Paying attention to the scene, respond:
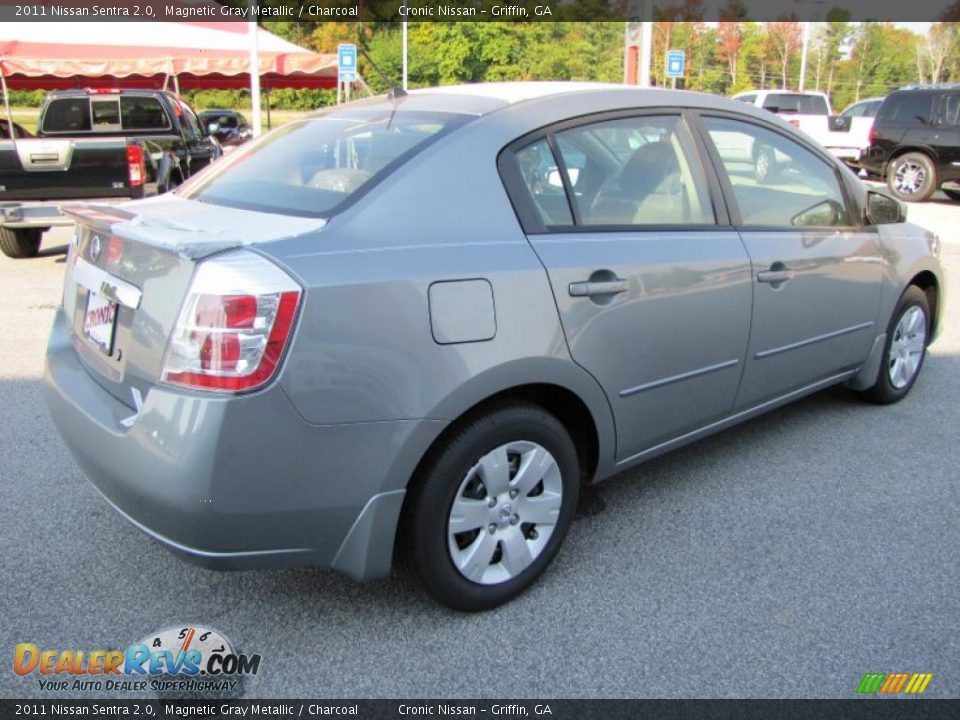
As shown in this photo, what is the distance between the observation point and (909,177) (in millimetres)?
15289

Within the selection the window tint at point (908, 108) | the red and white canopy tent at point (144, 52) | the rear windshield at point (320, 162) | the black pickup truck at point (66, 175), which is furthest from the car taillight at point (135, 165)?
the window tint at point (908, 108)

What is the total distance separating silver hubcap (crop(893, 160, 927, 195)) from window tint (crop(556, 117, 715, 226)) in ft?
45.7

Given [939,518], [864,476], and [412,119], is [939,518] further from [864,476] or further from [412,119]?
[412,119]

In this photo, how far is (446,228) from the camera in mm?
2494

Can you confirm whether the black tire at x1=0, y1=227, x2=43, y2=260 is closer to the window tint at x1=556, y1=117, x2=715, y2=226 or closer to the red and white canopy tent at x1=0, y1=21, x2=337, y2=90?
the red and white canopy tent at x1=0, y1=21, x2=337, y2=90

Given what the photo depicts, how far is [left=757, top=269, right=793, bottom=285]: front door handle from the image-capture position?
340cm

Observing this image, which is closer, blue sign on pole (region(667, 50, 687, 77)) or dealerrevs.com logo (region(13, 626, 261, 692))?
dealerrevs.com logo (region(13, 626, 261, 692))

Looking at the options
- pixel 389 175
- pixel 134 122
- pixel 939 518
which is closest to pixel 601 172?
pixel 389 175

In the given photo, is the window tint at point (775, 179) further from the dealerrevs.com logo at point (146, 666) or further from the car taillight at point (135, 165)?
the car taillight at point (135, 165)

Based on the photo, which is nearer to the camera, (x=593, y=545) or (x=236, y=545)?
(x=236, y=545)

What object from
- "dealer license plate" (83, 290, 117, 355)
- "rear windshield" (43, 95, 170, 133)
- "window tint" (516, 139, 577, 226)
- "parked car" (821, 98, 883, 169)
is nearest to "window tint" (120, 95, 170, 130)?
"rear windshield" (43, 95, 170, 133)

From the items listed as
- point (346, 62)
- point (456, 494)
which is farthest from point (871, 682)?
point (346, 62)

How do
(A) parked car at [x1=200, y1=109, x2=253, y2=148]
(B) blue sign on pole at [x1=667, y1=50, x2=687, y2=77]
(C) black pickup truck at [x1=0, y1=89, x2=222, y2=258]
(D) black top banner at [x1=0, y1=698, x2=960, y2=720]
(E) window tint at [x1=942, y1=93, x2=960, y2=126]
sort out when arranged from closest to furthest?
(D) black top banner at [x1=0, y1=698, x2=960, y2=720] < (C) black pickup truck at [x1=0, y1=89, x2=222, y2=258] < (E) window tint at [x1=942, y1=93, x2=960, y2=126] < (B) blue sign on pole at [x1=667, y1=50, x2=687, y2=77] < (A) parked car at [x1=200, y1=109, x2=253, y2=148]

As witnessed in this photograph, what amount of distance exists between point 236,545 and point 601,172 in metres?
1.79
